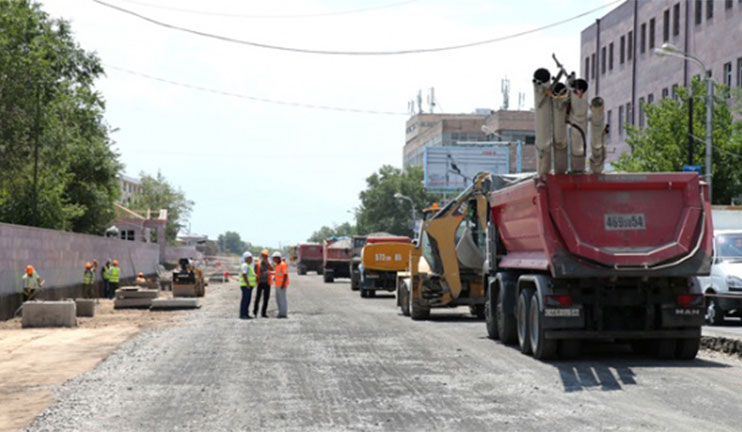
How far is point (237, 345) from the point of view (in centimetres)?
1825

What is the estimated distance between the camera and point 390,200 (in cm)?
13262

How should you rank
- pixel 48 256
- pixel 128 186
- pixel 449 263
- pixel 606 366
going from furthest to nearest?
pixel 128 186
pixel 48 256
pixel 449 263
pixel 606 366

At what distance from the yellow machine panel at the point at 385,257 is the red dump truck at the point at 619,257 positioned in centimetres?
2410

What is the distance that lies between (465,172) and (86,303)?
5687 cm

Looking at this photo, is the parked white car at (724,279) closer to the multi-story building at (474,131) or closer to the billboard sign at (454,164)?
the multi-story building at (474,131)

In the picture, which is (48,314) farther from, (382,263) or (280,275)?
(382,263)

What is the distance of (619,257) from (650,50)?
4614 centimetres

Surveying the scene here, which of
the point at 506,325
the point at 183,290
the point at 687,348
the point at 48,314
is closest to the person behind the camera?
the point at 687,348

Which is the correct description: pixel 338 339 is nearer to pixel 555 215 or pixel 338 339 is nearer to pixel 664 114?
pixel 555 215

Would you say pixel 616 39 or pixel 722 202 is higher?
pixel 616 39

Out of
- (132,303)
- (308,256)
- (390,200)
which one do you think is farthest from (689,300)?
(390,200)

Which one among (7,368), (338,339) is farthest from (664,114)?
(7,368)

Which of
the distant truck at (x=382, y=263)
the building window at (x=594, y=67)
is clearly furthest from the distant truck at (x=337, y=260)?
the distant truck at (x=382, y=263)

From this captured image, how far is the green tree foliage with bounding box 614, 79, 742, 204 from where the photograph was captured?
41.5 m
